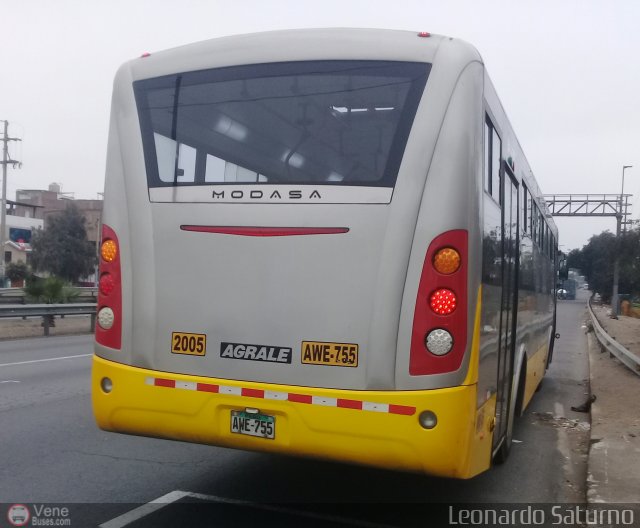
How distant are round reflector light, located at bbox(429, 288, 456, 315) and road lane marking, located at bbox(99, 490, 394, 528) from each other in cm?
184

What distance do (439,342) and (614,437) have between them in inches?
202

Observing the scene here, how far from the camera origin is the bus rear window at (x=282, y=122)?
15.3 feet

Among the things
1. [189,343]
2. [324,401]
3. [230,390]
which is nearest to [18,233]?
[189,343]

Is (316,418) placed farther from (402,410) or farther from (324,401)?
(402,410)

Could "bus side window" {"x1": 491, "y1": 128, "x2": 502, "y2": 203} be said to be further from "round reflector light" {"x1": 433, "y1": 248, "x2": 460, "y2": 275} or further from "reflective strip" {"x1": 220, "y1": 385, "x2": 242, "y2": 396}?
"reflective strip" {"x1": 220, "y1": 385, "x2": 242, "y2": 396}

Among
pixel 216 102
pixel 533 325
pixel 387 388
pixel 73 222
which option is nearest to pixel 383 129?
pixel 216 102

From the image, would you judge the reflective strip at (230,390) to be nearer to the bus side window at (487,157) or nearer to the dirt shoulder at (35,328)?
the bus side window at (487,157)

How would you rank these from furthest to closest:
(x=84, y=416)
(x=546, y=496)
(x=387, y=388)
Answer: (x=84, y=416)
(x=546, y=496)
(x=387, y=388)

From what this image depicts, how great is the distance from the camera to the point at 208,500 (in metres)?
Answer: 5.72

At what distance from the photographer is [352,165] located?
15.4 ft

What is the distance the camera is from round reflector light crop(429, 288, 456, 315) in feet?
14.5

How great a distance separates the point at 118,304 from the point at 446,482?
3.29 meters

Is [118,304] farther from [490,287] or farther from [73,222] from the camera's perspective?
[73,222]

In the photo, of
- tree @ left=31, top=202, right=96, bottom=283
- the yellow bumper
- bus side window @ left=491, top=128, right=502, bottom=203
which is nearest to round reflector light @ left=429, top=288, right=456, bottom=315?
the yellow bumper
